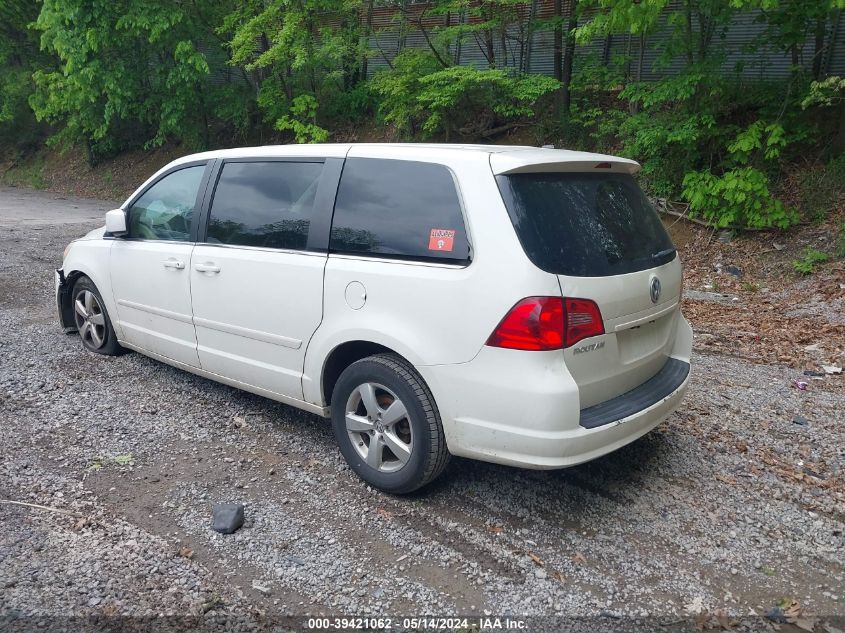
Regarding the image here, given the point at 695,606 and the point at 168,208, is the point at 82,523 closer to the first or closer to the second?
the point at 168,208

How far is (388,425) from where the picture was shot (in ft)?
11.4

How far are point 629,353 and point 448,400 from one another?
98cm

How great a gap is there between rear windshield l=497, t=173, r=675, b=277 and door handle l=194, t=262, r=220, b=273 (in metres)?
2.05

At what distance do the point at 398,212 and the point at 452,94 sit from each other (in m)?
10.1

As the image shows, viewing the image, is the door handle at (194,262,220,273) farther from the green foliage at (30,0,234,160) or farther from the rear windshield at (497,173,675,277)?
the green foliage at (30,0,234,160)

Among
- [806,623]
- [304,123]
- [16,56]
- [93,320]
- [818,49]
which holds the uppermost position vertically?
[16,56]

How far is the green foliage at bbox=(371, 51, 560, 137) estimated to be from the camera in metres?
12.5

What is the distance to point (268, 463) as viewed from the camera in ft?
13.0

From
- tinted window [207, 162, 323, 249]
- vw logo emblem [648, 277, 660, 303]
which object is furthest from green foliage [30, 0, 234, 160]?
vw logo emblem [648, 277, 660, 303]

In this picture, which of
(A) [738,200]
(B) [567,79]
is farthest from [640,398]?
(B) [567,79]

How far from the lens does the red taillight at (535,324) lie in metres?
2.99

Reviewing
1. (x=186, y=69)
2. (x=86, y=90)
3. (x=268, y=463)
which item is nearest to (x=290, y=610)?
(x=268, y=463)

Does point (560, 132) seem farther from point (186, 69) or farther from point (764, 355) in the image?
point (186, 69)

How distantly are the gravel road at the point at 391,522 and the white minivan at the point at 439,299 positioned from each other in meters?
0.39
